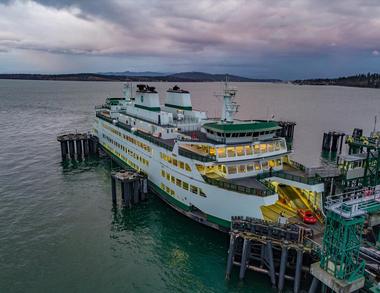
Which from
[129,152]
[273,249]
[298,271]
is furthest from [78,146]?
[298,271]

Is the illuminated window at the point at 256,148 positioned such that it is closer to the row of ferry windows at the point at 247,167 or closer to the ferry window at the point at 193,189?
the row of ferry windows at the point at 247,167

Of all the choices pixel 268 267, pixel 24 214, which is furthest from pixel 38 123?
pixel 268 267

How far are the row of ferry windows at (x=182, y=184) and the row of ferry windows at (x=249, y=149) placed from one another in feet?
13.7

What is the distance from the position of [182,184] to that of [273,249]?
12127 millimetres

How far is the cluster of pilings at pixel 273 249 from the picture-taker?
2317 centimetres

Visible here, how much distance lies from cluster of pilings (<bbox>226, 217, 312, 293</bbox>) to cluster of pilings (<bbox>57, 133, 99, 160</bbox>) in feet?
145

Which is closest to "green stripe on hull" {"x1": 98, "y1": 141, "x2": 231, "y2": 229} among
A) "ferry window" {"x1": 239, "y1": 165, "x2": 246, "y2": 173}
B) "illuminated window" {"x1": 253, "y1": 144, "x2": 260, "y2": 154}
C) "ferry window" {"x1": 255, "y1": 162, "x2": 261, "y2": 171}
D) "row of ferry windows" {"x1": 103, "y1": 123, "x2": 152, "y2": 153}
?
"row of ferry windows" {"x1": 103, "y1": 123, "x2": 152, "y2": 153}

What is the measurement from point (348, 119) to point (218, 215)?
109m

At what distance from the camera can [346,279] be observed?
20.0 m

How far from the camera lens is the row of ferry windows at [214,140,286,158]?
31.6 metres

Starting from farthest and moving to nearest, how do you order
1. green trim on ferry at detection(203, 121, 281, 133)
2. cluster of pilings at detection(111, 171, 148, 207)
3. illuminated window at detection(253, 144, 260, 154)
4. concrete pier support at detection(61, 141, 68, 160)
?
1. concrete pier support at detection(61, 141, 68, 160)
2. cluster of pilings at detection(111, 171, 148, 207)
3. illuminated window at detection(253, 144, 260, 154)
4. green trim on ferry at detection(203, 121, 281, 133)

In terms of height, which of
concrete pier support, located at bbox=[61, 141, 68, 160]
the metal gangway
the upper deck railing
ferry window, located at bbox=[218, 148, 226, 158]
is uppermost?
ferry window, located at bbox=[218, 148, 226, 158]

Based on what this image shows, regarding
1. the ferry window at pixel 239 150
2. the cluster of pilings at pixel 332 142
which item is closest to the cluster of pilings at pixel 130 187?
the ferry window at pixel 239 150

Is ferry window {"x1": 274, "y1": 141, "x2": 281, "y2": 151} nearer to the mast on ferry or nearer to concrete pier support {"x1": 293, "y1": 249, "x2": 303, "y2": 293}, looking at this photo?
the mast on ferry
